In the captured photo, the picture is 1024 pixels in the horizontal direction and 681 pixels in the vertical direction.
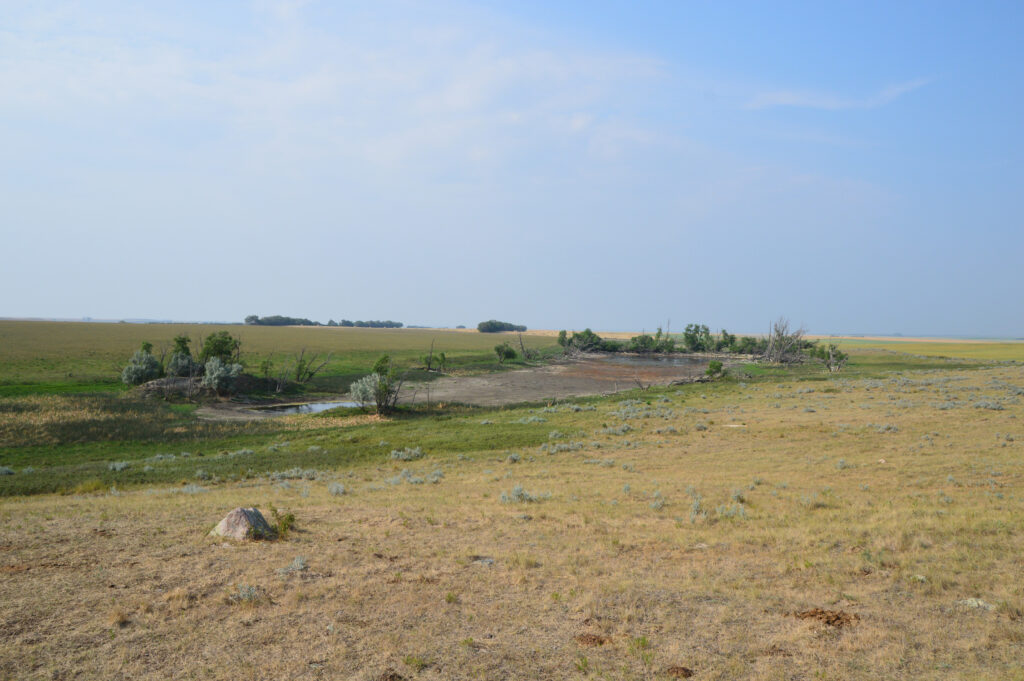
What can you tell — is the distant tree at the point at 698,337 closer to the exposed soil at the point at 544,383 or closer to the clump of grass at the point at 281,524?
the exposed soil at the point at 544,383

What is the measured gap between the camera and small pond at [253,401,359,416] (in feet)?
126

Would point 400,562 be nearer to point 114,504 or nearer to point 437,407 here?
point 114,504

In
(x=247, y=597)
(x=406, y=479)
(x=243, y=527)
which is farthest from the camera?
(x=406, y=479)

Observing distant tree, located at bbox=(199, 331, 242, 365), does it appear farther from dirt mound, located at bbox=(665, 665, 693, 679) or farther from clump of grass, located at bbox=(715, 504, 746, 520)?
dirt mound, located at bbox=(665, 665, 693, 679)

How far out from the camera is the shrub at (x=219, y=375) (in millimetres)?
41250

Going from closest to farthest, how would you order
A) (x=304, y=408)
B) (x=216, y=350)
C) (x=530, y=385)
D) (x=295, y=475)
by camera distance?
(x=295, y=475)
(x=304, y=408)
(x=216, y=350)
(x=530, y=385)

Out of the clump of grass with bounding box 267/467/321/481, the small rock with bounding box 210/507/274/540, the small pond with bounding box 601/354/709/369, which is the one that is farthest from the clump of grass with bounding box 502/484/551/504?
the small pond with bounding box 601/354/709/369

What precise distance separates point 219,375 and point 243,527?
3496 centimetres

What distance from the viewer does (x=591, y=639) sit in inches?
274

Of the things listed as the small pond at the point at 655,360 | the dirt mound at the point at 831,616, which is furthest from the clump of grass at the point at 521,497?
the small pond at the point at 655,360

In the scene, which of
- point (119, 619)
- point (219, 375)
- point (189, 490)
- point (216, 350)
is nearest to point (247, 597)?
point (119, 619)

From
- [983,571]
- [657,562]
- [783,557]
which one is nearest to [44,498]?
[657,562]

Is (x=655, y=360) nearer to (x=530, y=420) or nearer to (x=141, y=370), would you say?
(x=530, y=420)

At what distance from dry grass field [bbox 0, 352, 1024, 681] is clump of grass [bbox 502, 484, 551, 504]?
0.28 ft
